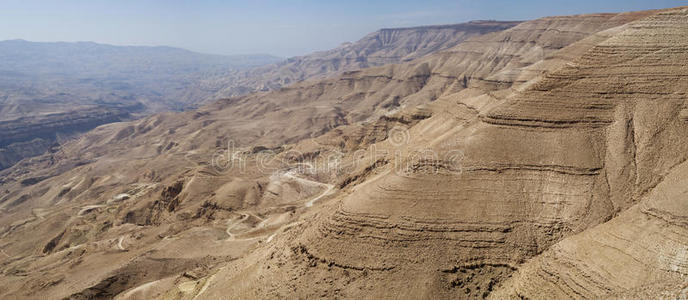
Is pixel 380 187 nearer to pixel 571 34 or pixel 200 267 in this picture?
pixel 200 267

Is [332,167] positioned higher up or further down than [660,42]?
further down

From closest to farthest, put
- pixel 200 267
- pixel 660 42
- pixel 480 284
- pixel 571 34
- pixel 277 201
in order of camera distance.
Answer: pixel 480 284
pixel 660 42
pixel 200 267
pixel 277 201
pixel 571 34

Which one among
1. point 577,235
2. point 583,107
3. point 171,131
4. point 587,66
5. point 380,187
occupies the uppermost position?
point 587,66

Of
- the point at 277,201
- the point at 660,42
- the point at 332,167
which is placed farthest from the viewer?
the point at 332,167

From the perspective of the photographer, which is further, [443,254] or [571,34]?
[571,34]

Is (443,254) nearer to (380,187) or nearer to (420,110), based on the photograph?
(380,187)

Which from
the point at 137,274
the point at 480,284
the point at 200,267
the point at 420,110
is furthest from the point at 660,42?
the point at 137,274

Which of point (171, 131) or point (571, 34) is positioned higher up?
point (571, 34)

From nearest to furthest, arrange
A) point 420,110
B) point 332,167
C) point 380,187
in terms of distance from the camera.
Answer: point 380,187, point 420,110, point 332,167

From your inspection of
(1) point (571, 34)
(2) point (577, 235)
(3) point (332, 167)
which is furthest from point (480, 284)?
(1) point (571, 34)
